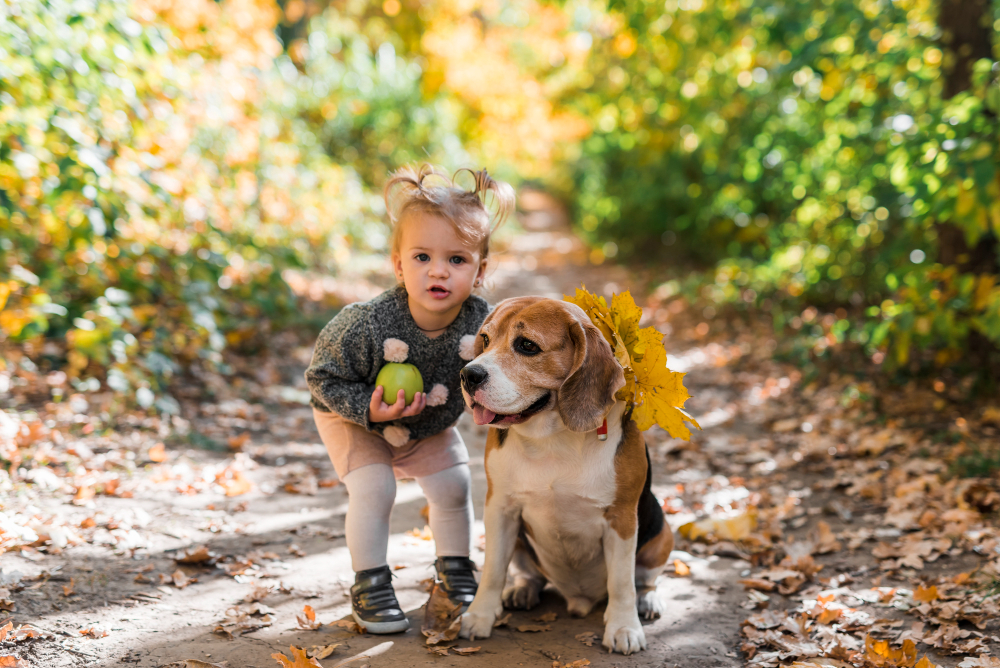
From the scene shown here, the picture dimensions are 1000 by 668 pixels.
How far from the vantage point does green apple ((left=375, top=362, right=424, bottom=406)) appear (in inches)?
120

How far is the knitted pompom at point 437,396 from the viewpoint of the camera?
10.6ft

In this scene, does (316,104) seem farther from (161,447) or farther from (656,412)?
(656,412)

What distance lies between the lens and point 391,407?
9.86 feet

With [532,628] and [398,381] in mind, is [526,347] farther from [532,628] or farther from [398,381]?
[532,628]

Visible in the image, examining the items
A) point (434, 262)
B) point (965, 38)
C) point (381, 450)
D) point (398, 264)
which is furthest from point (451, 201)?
point (965, 38)

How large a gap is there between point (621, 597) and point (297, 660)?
1221mm

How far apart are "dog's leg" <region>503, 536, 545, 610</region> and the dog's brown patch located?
601 mm

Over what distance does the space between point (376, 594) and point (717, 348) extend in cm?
631

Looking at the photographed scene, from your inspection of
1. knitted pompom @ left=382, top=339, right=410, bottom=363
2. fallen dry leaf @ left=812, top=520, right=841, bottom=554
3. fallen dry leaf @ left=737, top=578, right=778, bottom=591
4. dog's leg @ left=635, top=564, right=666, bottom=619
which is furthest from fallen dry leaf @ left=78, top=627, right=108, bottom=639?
fallen dry leaf @ left=812, top=520, right=841, bottom=554

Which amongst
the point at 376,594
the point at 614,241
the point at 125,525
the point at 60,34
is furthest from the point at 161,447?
the point at 614,241

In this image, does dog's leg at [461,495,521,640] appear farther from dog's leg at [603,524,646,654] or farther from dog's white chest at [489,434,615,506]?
dog's leg at [603,524,646,654]

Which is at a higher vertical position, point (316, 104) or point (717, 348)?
point (316, 104)

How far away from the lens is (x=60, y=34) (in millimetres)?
5156

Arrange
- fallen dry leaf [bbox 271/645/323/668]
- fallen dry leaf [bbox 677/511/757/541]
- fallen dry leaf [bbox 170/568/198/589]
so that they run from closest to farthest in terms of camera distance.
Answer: fallen dry leaf [bbox 271/645/323/668]
fallen dry leaf [bbox 170/568/198/589]
fallen dry leaf [bbox 677/511/757/541]
